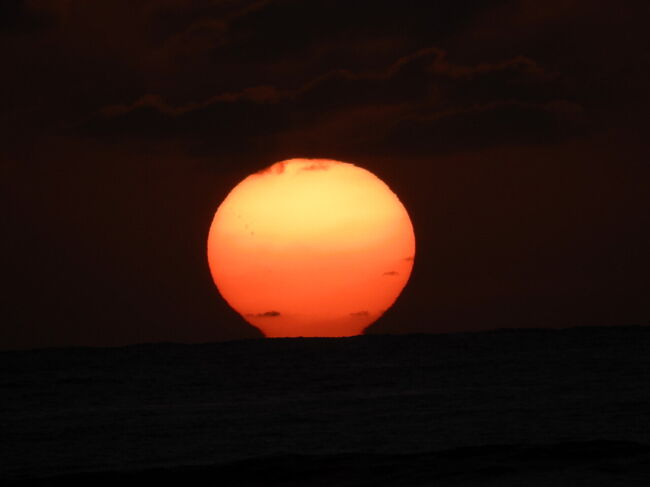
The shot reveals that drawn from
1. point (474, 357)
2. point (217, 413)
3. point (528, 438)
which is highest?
point (474, 357)

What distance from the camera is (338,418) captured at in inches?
2010

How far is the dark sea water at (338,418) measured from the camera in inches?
1271

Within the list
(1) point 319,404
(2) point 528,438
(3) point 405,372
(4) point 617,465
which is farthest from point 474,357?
(4) point 617,465

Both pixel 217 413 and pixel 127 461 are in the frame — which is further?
pixel 217 413

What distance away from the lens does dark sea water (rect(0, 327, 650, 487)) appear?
3228cm

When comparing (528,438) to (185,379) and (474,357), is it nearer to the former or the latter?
(185,379)

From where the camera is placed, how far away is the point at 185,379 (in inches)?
3371

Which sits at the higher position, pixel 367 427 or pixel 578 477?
pixel 367 427

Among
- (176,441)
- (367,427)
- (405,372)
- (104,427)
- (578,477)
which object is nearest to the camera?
(578,477)

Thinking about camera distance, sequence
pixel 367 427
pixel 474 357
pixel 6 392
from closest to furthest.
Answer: pixel 367 427
pixel 6 392
pixel 474 357

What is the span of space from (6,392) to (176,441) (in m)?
33.8

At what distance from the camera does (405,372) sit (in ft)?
272

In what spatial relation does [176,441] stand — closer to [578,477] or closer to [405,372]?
[578,477]

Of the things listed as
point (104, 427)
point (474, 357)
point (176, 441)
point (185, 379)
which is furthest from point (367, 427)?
point (474, 357)
